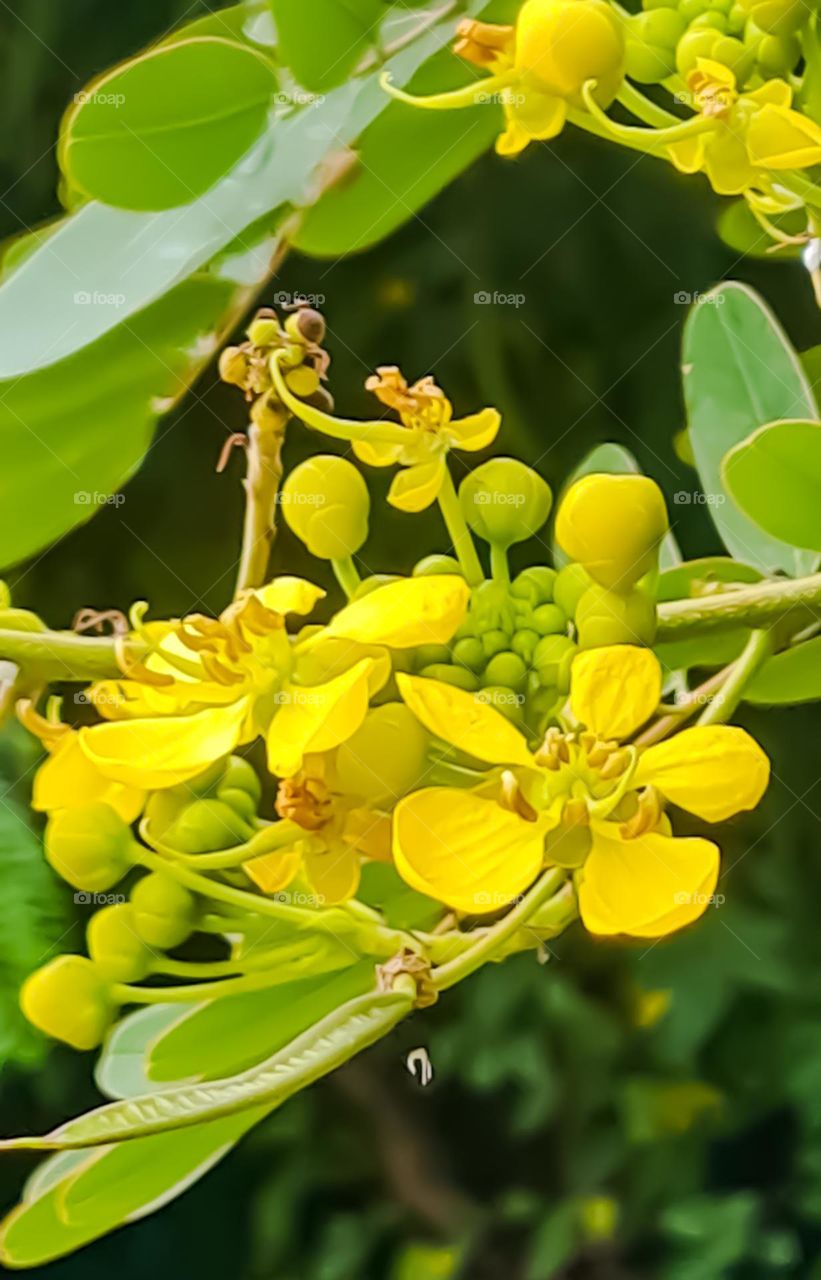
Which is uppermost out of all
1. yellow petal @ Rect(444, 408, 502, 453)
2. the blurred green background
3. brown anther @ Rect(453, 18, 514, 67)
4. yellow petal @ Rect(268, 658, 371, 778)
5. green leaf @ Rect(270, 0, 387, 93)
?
green leaf @ Rect(270, 0, 387, 93)

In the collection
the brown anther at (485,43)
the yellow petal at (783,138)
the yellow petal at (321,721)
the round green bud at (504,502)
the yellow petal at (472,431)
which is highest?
the brown anther at (485,43)

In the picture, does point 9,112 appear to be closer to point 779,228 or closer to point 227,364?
point 227,364

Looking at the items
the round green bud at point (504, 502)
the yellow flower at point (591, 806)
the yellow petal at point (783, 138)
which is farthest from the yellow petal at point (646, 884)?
the yellow petal at point (783, 138)

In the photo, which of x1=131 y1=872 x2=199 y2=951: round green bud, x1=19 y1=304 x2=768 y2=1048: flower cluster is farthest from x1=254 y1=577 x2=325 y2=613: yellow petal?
x1=131 y1=872 x2=199 y2=951: round green bud

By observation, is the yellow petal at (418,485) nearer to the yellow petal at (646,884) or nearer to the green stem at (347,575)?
the green stem at (347,575)

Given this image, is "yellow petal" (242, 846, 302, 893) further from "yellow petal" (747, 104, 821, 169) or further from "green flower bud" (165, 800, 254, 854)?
"yellow petal" (747, 104, 821, 169)
